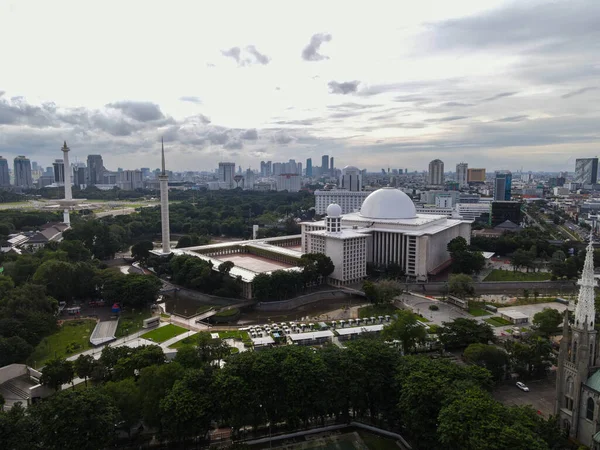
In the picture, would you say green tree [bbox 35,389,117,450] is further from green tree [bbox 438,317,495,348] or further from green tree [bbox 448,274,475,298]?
green tree [bbox 448,274,475,298]

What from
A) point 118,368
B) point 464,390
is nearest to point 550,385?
point 464,390

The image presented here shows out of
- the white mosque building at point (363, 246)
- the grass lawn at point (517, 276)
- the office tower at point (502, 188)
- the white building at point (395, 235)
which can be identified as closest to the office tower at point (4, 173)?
the white mosque building at point (363, 246)

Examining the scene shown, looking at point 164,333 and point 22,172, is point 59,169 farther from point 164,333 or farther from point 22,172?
point 164,333

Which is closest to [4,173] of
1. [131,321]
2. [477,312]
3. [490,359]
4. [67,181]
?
[67,181]

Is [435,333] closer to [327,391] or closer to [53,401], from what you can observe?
[327,391]

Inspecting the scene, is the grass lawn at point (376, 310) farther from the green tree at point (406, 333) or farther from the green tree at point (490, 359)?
the green tree at point (490, 359)

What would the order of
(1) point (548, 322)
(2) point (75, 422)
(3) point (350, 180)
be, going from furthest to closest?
(3) point (350, 180) < (1) point (548, 322) < (2) point (75, 422)
